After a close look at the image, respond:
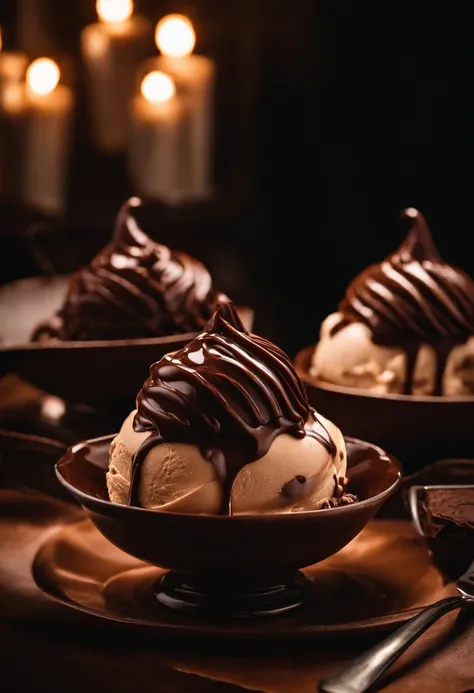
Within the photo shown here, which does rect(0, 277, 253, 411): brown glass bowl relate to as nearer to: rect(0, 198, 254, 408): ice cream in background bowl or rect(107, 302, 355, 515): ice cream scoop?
rect(0, 198, 254, 408): ice cream in background bowl

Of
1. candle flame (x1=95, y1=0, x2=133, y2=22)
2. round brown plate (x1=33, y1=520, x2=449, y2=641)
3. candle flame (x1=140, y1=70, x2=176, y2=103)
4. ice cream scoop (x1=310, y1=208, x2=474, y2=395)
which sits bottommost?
round brown plate (x1=33, y1=520, x2=449, y2=641)

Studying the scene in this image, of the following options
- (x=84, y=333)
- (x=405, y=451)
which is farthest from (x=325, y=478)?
(x=84, y=333)

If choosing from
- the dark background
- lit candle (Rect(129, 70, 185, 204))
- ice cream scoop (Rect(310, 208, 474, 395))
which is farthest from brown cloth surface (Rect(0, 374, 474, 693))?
lit candle (Rect(129, 70, 185, 204))

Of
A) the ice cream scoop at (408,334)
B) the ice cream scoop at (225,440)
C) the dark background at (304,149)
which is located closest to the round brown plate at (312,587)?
the ice cream scoop at (225,440)

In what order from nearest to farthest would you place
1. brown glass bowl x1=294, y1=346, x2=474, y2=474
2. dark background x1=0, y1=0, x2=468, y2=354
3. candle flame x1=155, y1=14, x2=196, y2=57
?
1. brown glass bowl x1=294, y1=346, x2=474, y2=474
2. dark background x1=0, y1=0, x2=468, y2=354
3. candle flame x1=155, y1=14, x2=196, y2=57

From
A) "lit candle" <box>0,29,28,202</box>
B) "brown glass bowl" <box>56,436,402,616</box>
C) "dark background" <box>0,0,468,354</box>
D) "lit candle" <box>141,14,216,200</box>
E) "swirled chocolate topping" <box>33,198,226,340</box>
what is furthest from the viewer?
"lit candle" <box>0,29,28,202</box>

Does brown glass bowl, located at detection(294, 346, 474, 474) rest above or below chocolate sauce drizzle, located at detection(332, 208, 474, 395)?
below

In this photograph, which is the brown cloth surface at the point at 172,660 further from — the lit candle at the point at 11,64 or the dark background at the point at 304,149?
the lit candle at the point at 11,64

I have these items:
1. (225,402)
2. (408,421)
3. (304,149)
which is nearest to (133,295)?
(408,421)
